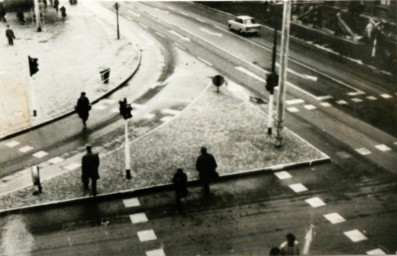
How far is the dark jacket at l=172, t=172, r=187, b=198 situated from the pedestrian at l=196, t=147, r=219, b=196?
0.87m

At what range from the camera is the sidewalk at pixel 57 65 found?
973 inches

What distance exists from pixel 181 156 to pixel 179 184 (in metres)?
3.73

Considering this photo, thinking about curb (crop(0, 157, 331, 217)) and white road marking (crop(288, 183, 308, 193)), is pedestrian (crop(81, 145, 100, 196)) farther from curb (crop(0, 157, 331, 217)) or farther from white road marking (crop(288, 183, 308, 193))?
white road marking (crop(288, 183, 308, 193))

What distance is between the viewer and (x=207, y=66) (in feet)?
105

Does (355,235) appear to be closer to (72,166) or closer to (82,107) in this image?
(72,166)

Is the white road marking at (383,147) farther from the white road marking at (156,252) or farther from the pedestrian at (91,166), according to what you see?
the pedestrian at (91,166)

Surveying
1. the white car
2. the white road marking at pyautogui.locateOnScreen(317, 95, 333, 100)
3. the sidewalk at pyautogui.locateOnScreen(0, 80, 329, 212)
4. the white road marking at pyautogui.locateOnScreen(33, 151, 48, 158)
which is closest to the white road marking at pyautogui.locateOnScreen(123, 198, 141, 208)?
the sidewalk at pyautogui.locateOnScreen(0, 80, 329, 212)

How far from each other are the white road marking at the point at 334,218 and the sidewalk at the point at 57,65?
42.4ft

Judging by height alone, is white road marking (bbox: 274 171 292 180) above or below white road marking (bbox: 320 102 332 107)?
below

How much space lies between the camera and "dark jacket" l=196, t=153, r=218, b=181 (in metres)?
17.2

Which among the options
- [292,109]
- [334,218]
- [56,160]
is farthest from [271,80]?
[56,160]

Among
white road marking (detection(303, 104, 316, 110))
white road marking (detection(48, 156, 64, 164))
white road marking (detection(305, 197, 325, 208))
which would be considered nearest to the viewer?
white road marking (detection(305, 197, 325, 208))

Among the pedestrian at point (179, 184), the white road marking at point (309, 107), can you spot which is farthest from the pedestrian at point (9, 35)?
the pedestrian at point (179, 184)

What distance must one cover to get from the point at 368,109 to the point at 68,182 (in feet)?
46.9
